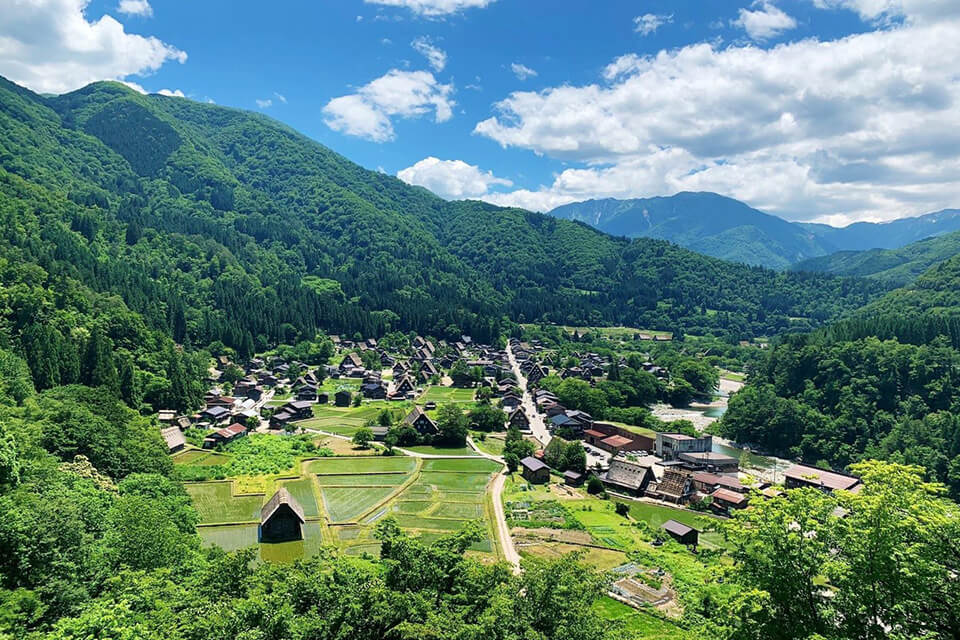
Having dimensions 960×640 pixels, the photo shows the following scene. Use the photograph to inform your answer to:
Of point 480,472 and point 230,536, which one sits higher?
point 230,536

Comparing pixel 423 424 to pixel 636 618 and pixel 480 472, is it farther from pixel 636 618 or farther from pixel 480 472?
pixel 636 618

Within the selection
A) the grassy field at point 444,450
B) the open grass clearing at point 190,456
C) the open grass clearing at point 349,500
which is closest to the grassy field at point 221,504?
the open grass clearing at point 349,500

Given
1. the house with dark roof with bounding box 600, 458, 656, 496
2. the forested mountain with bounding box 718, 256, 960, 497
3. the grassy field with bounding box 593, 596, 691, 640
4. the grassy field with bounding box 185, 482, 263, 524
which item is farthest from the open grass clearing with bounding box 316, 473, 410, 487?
the forested mountain with bounding box 718, 256, 960, 497

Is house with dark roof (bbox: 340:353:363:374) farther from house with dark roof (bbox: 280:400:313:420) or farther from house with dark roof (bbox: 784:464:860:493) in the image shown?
house with dark roof (bbox: 784:464:860:493)

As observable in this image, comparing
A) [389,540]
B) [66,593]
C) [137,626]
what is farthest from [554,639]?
[66,593]

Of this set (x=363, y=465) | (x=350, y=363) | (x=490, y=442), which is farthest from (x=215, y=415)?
(x=350, y=363)
